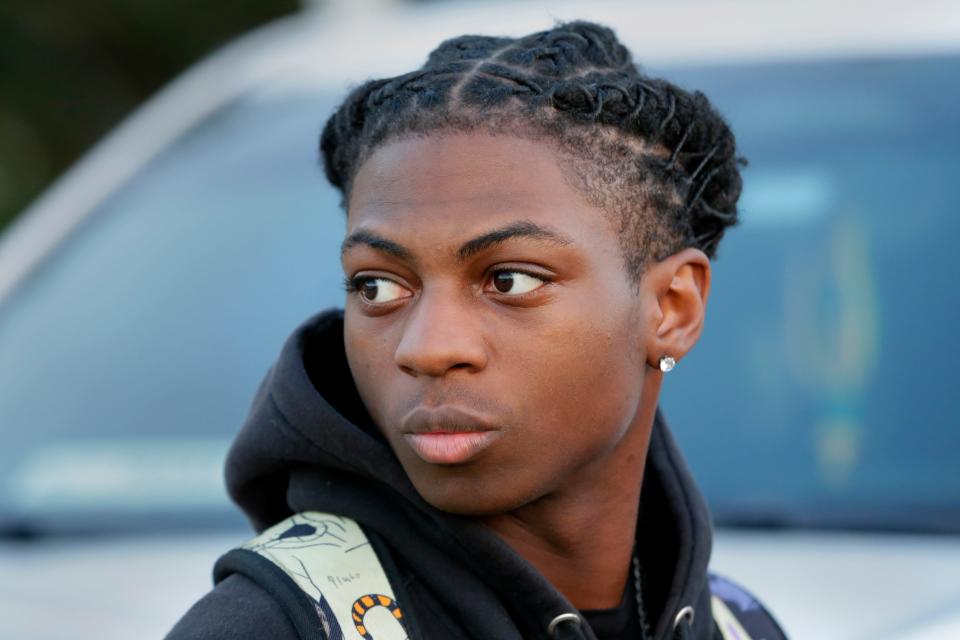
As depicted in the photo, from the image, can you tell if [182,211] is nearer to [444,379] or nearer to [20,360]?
[20,360]

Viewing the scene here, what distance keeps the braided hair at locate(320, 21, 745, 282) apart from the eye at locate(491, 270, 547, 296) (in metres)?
0.15

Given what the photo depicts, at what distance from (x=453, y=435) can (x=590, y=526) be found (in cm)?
31

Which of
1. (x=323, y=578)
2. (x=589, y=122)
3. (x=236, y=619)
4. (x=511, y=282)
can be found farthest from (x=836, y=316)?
(x=236, y=619)

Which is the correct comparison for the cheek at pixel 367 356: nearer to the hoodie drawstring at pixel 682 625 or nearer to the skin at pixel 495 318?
the skin at pixel 495 318

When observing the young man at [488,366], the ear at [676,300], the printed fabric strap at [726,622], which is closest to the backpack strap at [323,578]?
the young man at [488,366]

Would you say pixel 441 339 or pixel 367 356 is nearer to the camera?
pixel 441 339

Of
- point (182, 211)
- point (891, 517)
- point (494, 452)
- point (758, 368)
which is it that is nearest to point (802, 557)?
point (891, 517)

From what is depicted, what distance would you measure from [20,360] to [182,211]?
560mm

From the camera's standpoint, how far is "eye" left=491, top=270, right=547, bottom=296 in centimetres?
210

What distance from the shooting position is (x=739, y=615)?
259 centimetres

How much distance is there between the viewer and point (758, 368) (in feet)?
12.1

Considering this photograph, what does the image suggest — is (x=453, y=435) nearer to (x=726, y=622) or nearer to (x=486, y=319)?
(x=486, y=319)

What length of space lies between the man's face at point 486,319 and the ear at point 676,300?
0.08m

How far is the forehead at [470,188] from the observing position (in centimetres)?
210
